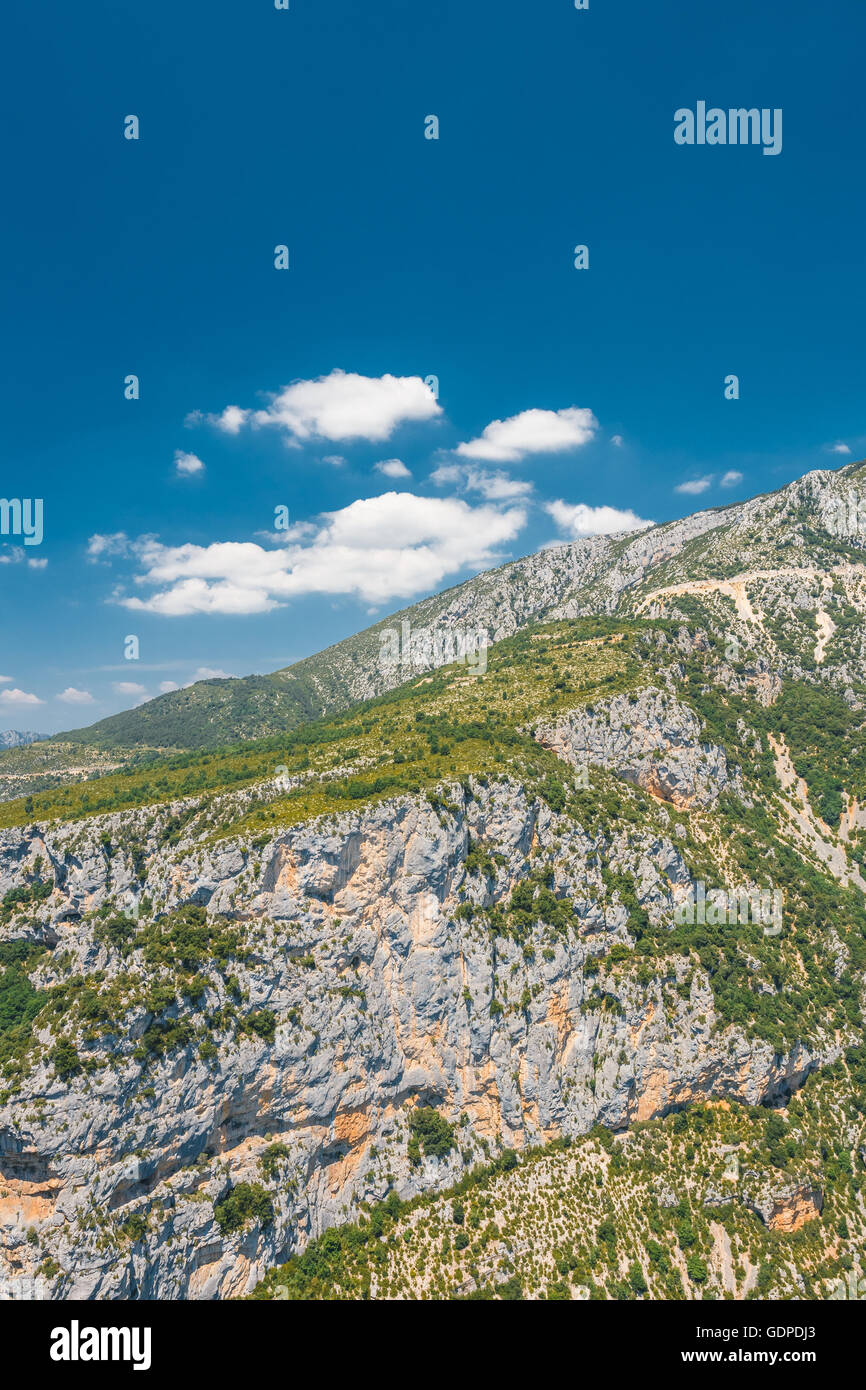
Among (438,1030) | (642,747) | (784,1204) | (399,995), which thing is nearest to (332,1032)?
(399,995)

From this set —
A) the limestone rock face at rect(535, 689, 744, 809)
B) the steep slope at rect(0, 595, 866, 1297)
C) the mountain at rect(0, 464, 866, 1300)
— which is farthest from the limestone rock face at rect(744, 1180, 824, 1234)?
the limestone rock face at rect(535, 689, 744, 809)

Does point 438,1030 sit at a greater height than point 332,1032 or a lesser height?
lesser

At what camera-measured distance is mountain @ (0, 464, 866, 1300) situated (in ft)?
206

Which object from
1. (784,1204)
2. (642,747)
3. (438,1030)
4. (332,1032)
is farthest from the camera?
(642,747)

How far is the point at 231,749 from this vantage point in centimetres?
15662

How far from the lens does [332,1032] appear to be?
73.5 metres

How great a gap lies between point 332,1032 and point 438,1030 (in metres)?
14.1

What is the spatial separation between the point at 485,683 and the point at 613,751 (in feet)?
124

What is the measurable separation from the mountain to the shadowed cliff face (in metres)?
0.33

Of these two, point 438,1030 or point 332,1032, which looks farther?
point 438,1030

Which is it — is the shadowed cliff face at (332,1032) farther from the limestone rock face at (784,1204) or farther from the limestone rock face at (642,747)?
the limestone rock face at (642,747)

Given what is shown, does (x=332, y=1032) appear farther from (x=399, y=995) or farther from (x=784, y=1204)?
(x=784, y=1204)

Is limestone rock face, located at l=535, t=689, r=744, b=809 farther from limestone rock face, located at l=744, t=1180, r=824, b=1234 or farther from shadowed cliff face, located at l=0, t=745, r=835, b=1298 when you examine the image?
limestone rock face, located at l=744, t=1180, r=824, b=1234
